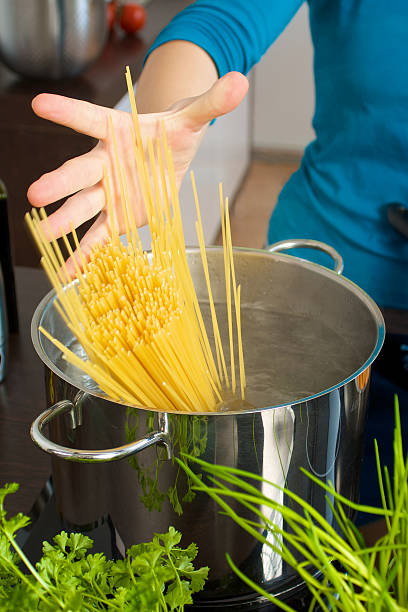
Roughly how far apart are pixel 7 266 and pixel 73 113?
256 mm

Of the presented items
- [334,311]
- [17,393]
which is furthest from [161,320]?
[17,393]

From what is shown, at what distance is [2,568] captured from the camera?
1.08 ft

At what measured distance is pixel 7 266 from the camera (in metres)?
0.67

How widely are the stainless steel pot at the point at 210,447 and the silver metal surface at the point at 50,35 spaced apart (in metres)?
1.00

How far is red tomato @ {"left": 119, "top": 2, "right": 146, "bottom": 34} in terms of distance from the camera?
163 centimetres

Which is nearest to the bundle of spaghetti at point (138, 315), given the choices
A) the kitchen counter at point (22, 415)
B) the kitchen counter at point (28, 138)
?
the kitchen counter at point (22, 415)

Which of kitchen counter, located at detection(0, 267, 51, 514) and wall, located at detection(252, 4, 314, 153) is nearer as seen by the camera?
kitchen counter, located at detection(0, 267, 51, 514)

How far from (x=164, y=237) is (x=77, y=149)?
97 cm

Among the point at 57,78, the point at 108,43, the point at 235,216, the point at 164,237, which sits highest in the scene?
the point at 108,43

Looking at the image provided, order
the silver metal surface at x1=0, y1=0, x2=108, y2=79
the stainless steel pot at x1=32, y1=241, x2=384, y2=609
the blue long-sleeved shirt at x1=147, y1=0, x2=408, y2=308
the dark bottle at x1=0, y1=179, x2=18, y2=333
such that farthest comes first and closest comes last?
the silver metal surface at x1=0, y1=0, x2=108, y2=79
the blue long-sleeved shirt at x1=147, y1=0, x2=408, y2=308
the dark bottle at x1=0, y1=179, x2=18, y2=333
the stainless steel pot at x1=32, y1=241, x2=384, y2=609

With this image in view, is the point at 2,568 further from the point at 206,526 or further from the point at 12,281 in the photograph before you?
the point at 12,281

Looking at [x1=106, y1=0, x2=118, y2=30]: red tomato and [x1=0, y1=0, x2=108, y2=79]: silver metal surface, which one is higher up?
[x1=106, y1=0, x2=118, y2=30]: red tomato

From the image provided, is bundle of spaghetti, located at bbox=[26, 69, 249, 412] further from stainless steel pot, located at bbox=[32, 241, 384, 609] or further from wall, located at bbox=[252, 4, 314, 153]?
wall, located at bbox=[252, 4, 314, 153]

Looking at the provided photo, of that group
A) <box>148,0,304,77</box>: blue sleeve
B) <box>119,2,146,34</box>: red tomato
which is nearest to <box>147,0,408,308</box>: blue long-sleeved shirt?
<box>148,0,304,77</box>: blue sleeve
